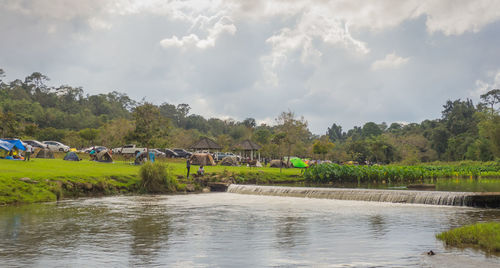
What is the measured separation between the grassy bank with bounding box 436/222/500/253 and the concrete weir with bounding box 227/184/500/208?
11.9m

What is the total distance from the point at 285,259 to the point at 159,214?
1137cm

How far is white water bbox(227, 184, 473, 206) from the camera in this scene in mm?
27219

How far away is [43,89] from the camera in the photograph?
6412 inches

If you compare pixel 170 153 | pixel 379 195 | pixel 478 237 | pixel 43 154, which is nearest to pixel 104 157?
pixel 43 154

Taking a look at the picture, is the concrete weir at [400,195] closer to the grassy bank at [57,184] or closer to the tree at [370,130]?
the grassy bank at [57,184]

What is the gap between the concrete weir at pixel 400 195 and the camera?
25.8 m

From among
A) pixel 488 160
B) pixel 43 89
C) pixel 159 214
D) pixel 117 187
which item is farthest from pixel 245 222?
pixel 43 89

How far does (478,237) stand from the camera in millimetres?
14414

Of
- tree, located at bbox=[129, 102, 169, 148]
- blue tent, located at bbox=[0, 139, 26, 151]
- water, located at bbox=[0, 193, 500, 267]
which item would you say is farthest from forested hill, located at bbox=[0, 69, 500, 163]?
water, located at bbox=[0, 193, 500, 267]

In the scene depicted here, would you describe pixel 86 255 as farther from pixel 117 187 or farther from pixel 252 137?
pixel 252 137

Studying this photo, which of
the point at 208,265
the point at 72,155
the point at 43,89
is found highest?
the point at 43,89

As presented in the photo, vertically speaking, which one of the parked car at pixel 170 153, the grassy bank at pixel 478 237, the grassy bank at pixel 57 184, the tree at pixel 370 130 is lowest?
the grassy bank at pixel 478 237

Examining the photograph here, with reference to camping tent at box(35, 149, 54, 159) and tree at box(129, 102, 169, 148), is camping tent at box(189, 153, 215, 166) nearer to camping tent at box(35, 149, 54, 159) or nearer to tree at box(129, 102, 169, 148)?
tree at box(129, 102, 169, 148)

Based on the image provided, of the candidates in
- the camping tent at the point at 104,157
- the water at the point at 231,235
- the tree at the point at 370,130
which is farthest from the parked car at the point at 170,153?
the tree at the point at 370,130
